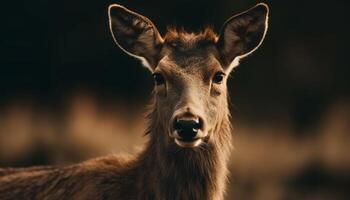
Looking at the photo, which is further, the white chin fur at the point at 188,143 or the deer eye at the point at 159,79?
the deer eye at the point at 159,79

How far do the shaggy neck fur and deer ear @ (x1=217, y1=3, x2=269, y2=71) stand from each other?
0.66 metres

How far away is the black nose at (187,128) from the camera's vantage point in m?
8.22

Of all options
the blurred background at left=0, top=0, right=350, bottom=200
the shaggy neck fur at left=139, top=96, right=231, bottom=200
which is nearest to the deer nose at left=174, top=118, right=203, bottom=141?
the shaggy neck fur at left=139, top=96, right=231, bottom=200

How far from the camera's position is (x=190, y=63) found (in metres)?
8.91

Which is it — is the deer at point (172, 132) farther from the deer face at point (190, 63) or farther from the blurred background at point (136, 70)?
the blurred background at point (136, 70)

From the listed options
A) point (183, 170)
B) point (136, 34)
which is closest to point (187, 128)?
point (183, 170)

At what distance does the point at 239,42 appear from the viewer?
9.36m

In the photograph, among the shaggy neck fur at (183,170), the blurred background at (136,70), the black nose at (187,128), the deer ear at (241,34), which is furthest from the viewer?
the blurred background at (136,70)

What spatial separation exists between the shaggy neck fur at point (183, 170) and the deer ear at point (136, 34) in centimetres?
63

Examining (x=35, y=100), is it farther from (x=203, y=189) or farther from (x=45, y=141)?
(x=203, y=189)

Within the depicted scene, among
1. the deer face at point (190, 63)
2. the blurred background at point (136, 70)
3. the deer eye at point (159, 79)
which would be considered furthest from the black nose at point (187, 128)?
the blurred background at point (136, 70)

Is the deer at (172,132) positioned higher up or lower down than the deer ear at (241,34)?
lower down

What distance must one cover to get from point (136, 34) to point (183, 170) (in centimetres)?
131

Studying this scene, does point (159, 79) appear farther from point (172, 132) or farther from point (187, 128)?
point (187, 128)
